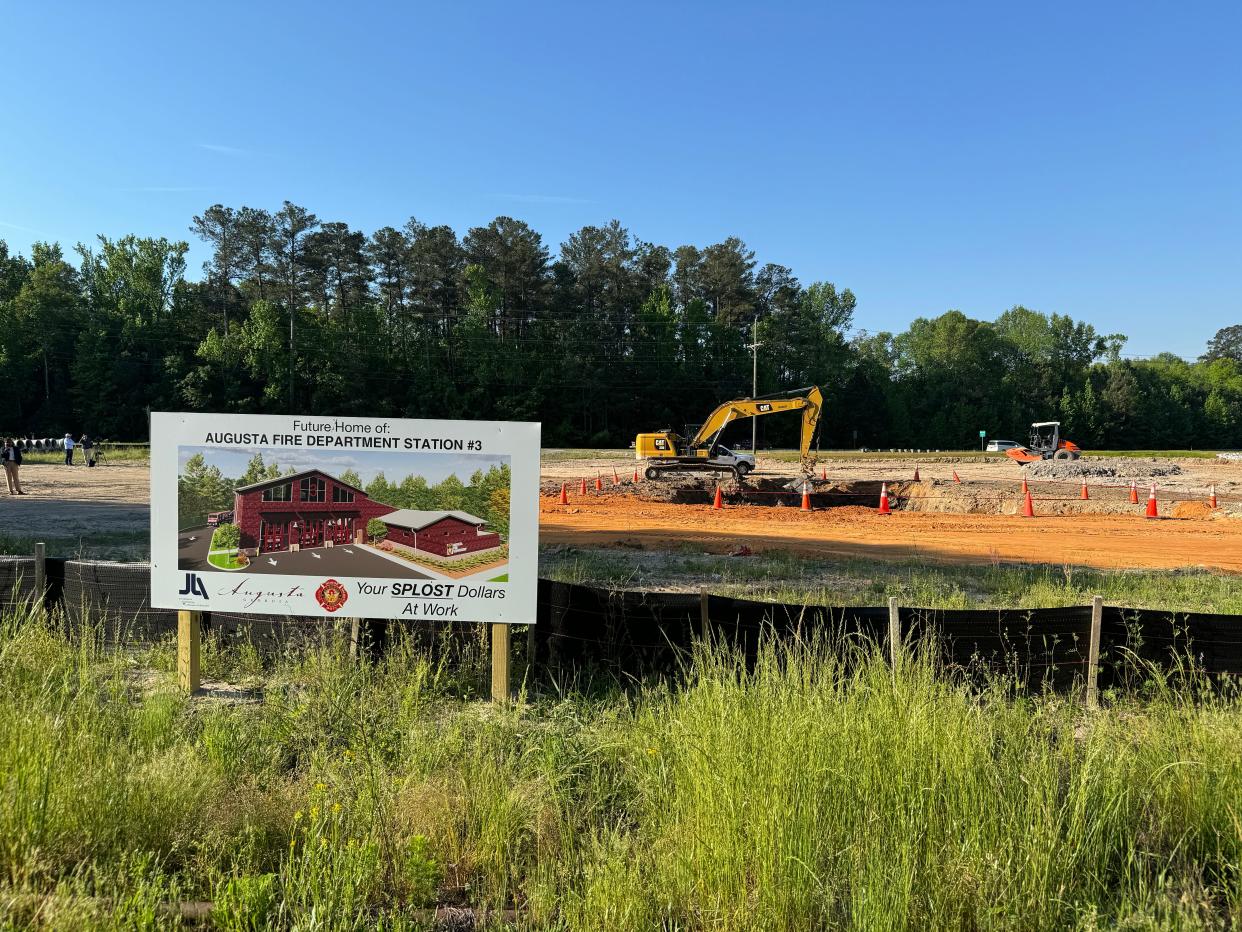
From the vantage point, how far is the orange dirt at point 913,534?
15.6 m

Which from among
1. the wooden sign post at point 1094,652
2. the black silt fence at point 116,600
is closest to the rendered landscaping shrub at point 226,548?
the black silt fence at point 116,600

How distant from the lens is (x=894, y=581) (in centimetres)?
1176

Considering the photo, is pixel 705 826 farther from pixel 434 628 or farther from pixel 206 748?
pixel 434 628

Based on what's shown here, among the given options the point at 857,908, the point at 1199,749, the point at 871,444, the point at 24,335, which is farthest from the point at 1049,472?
the point at 24,335

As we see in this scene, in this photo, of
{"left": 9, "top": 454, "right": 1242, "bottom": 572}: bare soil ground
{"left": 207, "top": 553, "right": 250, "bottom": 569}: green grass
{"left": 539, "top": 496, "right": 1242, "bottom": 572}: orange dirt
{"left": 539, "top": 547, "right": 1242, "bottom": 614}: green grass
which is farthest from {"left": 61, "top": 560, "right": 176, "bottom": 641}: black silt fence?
{"left": 539, "top": 496, "right": 1242, "bottom": 572}: orange dirt

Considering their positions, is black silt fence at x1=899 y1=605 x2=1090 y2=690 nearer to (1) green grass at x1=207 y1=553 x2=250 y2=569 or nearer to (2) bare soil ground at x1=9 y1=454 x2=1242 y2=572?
(1) green grass at x1=207 y1=553 x2=250 y2=569

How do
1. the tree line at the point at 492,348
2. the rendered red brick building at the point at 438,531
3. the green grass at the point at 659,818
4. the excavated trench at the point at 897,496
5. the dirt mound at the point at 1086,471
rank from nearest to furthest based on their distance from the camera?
the green grass at the point at 659,818, the rendered red brick building at the point at 438,531, the excavated trench at the point at 897,496, the dirt mound at the point at 1086,471, the tree line at the point at 492,348

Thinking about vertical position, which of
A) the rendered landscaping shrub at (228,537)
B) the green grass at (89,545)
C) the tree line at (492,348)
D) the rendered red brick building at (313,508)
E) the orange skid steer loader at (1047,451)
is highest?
the tree line at (492,348)

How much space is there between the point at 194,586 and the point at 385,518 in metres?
1.54

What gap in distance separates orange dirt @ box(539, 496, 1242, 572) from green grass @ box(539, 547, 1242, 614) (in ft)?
5.62

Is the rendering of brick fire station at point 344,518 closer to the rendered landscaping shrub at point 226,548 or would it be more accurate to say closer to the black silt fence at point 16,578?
the rendered landscaping shrub at point 226,548

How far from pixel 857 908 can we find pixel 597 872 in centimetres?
105

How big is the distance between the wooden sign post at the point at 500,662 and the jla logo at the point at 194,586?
216cm

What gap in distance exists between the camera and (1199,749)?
13.6 feet
